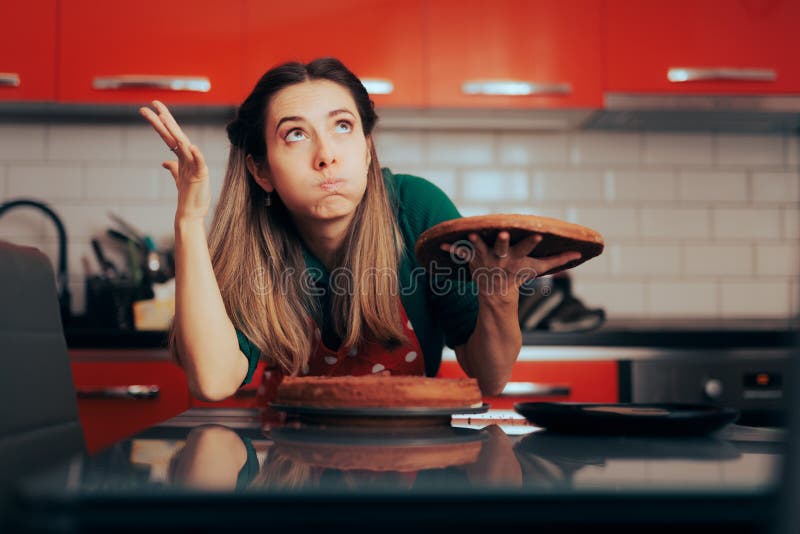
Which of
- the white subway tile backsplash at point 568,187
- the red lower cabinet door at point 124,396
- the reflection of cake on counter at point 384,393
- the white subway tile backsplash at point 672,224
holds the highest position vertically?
the white subway tile backsplash at point 568,187

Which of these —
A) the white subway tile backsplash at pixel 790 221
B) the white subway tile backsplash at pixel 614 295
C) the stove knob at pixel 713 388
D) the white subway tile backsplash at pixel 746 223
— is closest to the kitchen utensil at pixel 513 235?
the stove knob at pixel 713 388

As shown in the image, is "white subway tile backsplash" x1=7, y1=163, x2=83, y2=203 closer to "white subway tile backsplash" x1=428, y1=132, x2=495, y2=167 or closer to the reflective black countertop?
"white subway tile backsplash" x1=428, y1=132, x2=495, y2=167

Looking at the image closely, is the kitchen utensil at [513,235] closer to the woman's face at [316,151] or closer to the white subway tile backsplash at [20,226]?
the woman's face at [316,151]

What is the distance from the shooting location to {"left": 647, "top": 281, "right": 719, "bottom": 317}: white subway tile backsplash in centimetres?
262

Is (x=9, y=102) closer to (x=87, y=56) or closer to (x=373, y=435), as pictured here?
(x=87, y=56)

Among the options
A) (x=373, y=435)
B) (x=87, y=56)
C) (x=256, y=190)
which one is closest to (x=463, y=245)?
(x=373, y=435)

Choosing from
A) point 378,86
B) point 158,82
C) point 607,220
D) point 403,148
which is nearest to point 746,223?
point 607,220

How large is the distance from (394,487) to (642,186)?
2356 mm

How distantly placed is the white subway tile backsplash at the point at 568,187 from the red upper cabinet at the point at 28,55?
1.56 meters

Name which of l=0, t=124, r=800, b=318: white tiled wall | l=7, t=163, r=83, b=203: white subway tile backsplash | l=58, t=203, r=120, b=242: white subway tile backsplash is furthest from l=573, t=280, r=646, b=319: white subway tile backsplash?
l=7, t=163, r=83, b=203: white subway tile backsplash

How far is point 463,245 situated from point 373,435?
30 cm

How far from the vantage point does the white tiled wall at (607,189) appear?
259 cm

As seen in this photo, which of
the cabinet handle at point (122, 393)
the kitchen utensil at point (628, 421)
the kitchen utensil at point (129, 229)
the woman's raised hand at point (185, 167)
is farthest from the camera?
the kitchen utensil at point (129, 229)

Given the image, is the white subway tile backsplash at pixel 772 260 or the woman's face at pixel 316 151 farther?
the white subway tile backsplash at pixel 772 260
